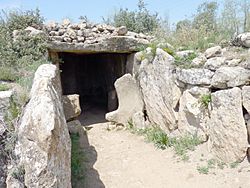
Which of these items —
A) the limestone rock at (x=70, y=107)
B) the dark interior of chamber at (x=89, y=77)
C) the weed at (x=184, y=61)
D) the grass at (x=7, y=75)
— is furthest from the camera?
the dark interior of chamber at (x=89, y=77)

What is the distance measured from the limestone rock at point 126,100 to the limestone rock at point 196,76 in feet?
5.87

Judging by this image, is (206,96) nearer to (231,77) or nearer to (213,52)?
(231,77)

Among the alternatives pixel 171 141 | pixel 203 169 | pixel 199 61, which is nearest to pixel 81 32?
pixel 199 61

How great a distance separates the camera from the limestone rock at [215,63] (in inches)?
209

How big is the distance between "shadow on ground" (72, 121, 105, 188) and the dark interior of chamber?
10.0 ft

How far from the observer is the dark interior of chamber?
33.3 ft

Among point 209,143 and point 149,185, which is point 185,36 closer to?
point 209,143

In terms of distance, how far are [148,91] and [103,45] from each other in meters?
1.58

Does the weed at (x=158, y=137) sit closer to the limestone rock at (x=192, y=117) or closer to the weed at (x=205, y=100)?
the limestone rock at (x=192, y=117)

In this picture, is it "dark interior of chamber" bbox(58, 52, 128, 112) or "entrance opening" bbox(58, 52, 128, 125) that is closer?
"entrance opening" bbox(58, 52, 128, 125)

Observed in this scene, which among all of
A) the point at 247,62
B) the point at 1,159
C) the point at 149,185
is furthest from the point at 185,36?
the point at 1,159

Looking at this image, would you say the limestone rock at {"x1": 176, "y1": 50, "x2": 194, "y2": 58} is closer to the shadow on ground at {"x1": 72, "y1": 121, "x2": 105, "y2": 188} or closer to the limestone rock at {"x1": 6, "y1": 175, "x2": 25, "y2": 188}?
the shadow on ground at {"x1": 72, "y1": 121, "x2": 105, "y2": 188}

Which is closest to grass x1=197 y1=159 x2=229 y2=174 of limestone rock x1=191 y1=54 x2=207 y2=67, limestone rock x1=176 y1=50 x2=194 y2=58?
limestone rock x1=191 y1=54 x2=207 y2=67

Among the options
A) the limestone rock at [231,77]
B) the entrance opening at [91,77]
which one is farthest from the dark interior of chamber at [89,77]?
the limestone rock at [231,77]
